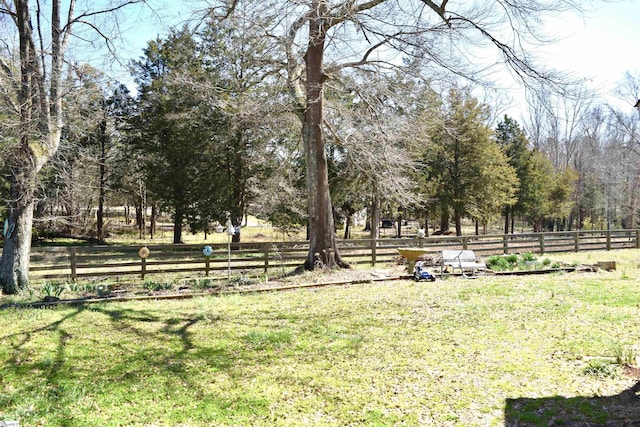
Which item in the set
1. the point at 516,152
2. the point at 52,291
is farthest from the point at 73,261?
the point at 516,152

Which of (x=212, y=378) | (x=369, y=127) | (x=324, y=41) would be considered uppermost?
(x=324, y=41)

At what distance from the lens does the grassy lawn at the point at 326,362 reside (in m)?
3.72

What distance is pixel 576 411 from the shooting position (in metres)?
3.64

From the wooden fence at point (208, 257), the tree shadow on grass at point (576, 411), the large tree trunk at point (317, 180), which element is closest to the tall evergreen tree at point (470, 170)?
the wooden fence at point (208, 257)

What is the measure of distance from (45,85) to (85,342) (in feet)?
20.0

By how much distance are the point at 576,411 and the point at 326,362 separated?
237 centimetres

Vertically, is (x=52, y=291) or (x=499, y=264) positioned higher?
(x=499, y=264)

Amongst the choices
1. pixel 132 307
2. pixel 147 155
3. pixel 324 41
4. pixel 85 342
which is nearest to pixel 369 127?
pixel 324 41

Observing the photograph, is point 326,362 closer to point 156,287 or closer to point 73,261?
point 156,287

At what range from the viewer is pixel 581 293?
8.23 meters

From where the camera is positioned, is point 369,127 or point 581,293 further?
point 369,127

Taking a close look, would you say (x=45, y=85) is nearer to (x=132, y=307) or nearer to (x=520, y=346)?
(x=132, y=307)

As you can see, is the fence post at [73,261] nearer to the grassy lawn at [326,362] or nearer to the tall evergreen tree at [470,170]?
the grassy lawn at [326,362]

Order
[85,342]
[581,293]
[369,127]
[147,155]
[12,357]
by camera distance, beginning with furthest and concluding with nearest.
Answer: [147,155]
[369,127]
[581,293]
[85,342]
[12,357]
